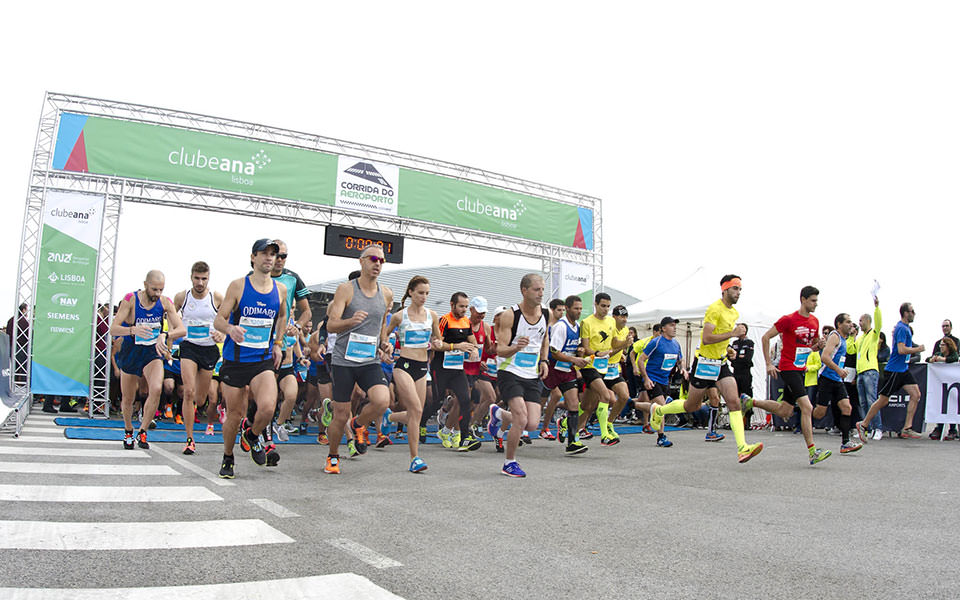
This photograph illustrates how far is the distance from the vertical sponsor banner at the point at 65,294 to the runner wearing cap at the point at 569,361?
30.6 ft

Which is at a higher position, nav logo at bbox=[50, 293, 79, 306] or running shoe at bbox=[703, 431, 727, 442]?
nav logo at bbox=[50, 293, 79, 306]

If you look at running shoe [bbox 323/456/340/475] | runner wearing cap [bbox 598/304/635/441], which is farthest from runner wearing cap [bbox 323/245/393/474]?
runner wearing cap [bbox 598/304/635/441]

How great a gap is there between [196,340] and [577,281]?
553 inches

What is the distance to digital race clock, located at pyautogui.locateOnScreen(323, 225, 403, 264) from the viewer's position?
1694 cm

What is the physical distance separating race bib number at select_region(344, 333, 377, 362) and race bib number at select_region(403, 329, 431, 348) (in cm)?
123

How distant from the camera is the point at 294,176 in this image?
16.5 m

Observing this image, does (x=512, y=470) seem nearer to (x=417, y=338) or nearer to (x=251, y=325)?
(x=417, y=338)

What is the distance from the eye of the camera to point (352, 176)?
1711 centimetres

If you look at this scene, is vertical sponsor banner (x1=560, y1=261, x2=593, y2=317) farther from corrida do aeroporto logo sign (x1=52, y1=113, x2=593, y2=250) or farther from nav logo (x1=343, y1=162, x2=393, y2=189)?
nav logo (x1=343, y1=162, x2=393, y2=189)

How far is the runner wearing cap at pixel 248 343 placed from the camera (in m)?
5.92

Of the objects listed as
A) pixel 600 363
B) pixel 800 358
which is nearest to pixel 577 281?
pixel 600 363

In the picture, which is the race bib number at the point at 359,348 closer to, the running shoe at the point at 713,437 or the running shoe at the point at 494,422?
the running shoe at the point at 494,422

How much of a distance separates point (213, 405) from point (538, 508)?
22.4ft

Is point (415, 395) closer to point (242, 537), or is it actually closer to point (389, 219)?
point (242, 537)
